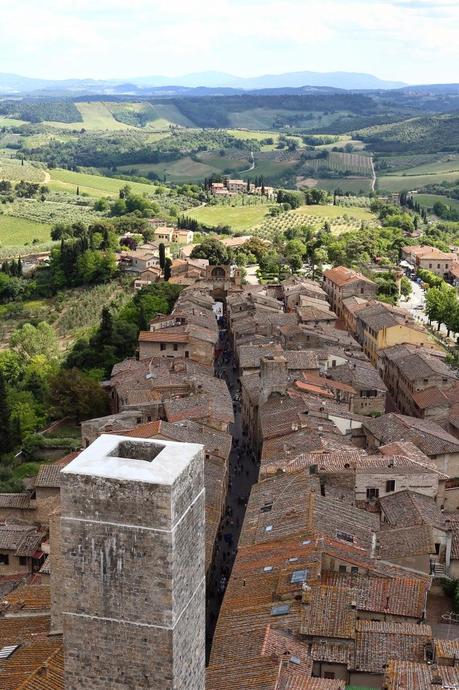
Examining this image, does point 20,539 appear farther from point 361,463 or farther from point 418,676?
point 418,676

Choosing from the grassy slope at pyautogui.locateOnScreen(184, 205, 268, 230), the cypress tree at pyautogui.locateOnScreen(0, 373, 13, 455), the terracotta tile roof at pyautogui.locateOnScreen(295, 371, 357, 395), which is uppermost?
the terracotta tile roof at pyautogui.locateOnScreen(295, 371, 357, 395)

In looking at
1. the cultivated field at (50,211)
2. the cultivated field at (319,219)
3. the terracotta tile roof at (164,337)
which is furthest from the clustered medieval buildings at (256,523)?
the cultivated field at (50,211)

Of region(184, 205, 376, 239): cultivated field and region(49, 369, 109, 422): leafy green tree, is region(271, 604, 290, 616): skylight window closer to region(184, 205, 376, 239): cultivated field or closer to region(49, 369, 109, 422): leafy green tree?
region(49, 369, 109, 422): leafy green tree

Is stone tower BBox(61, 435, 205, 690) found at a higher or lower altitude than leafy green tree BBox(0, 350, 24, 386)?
higher

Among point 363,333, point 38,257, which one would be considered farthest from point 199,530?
point 38,257

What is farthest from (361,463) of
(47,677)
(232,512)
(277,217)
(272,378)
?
(277,217)

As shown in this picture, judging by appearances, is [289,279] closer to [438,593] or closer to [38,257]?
[38,257]

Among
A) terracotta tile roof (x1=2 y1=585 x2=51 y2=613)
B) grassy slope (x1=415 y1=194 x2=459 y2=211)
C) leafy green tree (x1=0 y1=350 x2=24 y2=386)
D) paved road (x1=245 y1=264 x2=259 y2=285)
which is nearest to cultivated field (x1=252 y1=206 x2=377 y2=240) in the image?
paved road (x1=245 y1=264 x2=259 y2=285)
